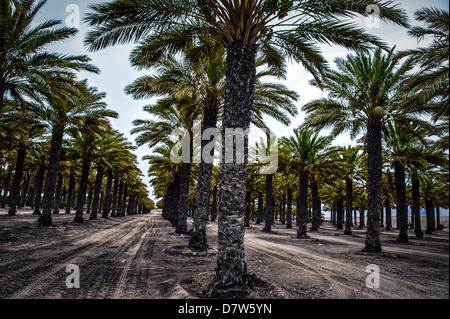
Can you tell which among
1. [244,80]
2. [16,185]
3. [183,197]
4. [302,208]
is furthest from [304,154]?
[16,185]

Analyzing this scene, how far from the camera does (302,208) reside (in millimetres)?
18031

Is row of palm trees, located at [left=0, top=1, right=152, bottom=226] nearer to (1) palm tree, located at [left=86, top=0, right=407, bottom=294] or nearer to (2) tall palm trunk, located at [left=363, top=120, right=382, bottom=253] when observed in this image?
(1) palm tree, located at [left=86, top=0, right=407, bottom=294]

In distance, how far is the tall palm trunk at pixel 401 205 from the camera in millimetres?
16003

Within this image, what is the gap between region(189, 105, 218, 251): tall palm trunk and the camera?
9605mm

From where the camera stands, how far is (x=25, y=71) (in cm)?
1094

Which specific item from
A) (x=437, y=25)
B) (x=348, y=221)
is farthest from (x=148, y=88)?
(x=348, y=221)

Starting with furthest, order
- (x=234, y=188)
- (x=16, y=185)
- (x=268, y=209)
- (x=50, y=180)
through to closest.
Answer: (x=268, y=209)
(x=16, y=185)
(x=50, y=180)
(x=234, y=188)

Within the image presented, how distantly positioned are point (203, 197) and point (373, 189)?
7.71 m

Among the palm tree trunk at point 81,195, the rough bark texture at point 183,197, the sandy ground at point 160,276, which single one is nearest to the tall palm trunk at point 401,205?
the sandy ground at point 160,276

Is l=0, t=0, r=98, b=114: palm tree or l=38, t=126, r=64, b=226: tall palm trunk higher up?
l=0, t=0, r=98, b=114: palm tree

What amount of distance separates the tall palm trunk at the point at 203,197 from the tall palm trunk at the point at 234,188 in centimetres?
494

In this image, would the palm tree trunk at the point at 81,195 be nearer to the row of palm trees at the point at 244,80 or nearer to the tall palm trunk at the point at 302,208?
the row of palm trees at the point at 244,80
